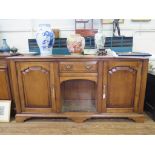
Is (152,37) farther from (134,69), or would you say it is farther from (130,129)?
(130,129)

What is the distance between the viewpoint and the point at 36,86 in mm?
1601

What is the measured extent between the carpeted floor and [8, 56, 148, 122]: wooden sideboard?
73 mm

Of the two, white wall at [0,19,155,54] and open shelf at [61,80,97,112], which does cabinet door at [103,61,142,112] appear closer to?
open shelf at [61,80,97,112]

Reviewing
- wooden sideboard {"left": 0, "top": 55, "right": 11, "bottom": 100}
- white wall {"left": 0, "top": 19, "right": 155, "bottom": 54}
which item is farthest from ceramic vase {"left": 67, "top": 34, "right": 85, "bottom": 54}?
wooden sideboard {"left": 0, "top": 55, "right": 11, "bottom": 100}

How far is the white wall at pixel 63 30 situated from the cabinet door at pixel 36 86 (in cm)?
53

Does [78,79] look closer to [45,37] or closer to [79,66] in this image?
[79,66]

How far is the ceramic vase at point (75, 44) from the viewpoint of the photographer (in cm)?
165

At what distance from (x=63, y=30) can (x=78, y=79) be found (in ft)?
2.23

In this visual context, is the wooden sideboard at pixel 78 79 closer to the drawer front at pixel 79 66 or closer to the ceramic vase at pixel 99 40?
the drawer front at pixel 79 66

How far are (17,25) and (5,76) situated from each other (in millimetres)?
662

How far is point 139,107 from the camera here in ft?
5.35

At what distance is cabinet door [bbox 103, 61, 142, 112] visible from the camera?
152cm
